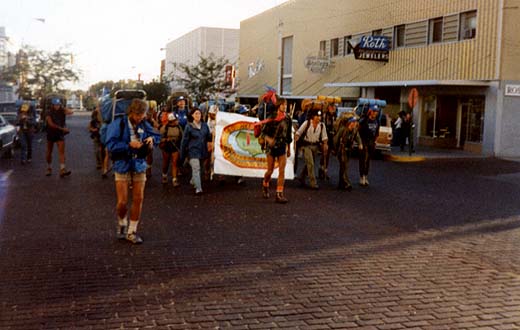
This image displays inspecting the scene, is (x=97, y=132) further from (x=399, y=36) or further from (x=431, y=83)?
(x=399, y=36)

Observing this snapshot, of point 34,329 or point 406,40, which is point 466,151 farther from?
point 34,329

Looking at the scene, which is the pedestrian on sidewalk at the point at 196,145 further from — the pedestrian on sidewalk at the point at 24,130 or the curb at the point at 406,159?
the curb at the point at 406,159

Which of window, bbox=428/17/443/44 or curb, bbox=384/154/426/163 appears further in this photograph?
window, bbox=428/17/443/44

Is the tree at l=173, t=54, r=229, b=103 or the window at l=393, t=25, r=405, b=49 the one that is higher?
the window at l=393, t=25, r=405, b=49

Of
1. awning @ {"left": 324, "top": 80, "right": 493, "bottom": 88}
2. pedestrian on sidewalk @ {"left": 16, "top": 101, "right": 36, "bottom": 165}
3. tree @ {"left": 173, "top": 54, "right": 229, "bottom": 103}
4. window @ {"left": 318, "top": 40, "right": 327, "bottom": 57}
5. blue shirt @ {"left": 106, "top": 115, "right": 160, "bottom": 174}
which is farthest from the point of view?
tree @ {"left": 173, "top": 54, "right": 229, "bottom": 103}

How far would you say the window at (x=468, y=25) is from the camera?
2666 centimetres

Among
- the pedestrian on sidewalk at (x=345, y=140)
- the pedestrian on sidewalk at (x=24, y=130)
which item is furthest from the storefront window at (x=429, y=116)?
the pedestrian on sidewalk at (x=24, y=130)

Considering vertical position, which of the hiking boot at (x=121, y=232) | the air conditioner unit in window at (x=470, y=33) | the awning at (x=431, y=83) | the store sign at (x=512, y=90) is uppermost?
the air conditioner unit in window at (x=470, y=33)

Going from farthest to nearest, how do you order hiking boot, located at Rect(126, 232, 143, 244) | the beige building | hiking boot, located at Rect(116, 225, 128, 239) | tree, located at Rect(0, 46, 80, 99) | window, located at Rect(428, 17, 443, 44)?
tree, located at Rect(0, 46, 80, 99)
window, located at Rect(428, 17, 443, 44)
the beige building
hiking boot, located at Rect(116, 225, 128, 239)
hiking boot, located at Rect(126, 232, 143, 244)

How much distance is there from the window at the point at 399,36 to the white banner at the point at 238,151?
63.7 feet

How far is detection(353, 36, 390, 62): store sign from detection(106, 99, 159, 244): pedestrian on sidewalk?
2448 centimetres

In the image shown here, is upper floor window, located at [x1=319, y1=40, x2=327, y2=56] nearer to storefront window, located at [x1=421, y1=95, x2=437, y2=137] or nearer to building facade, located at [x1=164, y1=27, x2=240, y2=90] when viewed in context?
storefront window, located at [x1=421, y1=95, x2=437, y2=137]

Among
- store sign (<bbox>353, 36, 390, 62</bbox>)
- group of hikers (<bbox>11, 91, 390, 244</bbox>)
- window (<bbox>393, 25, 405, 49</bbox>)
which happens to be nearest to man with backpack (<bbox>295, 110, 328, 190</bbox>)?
group of hikers (<bbox>11, 91, 390, 244</bbox>)

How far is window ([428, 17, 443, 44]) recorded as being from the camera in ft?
95.2
